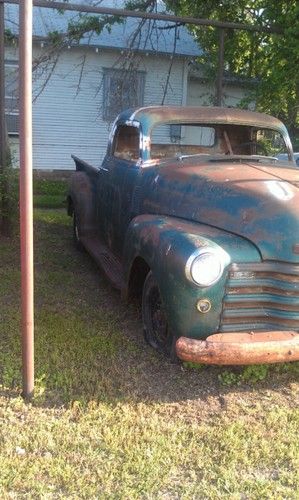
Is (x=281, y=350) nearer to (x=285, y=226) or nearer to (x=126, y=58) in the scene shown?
(x=285, y=226)

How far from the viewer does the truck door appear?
4.96 meters

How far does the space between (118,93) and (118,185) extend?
16.4ft

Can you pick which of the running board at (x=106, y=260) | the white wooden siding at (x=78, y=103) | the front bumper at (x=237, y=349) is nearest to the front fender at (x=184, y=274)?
the front bumper at (x=237, y=349)

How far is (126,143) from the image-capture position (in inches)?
215

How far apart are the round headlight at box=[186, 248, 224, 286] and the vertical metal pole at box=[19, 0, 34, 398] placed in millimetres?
913

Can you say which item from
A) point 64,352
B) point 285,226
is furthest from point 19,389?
point 285,226

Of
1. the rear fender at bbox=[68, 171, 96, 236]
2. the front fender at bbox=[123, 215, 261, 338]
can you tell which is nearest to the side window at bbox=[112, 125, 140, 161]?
the rear fender at bbox=[68, 171, 96, 236]

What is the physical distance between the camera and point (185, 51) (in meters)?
14.1

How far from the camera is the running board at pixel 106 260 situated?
15.8ft

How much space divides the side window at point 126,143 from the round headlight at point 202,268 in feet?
6.62

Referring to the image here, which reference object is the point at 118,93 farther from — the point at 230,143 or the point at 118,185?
the point at 118,185

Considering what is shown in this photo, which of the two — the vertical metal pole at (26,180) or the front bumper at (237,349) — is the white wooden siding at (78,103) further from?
the front bumper at (237,349)

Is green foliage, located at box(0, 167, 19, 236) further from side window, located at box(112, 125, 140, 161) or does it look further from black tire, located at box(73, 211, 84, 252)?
side window, located at box(112, 125, 140, 161)

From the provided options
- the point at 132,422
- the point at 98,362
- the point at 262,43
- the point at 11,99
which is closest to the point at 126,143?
the point at 98,362
